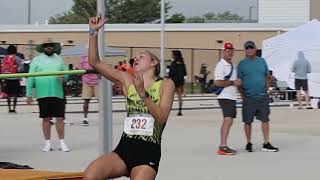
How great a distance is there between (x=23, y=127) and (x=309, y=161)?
750 cm

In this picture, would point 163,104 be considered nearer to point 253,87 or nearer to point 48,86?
point 48,86

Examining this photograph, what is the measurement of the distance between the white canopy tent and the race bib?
22.0 metres

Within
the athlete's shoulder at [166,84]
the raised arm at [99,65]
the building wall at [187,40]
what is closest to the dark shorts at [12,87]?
the raised arm at [99,65]

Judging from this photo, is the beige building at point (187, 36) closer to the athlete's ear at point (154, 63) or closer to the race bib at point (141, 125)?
the athlete's ear at point (154, 63)

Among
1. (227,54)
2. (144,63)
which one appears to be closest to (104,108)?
(144,63)

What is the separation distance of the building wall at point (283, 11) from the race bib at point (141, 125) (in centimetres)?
5818

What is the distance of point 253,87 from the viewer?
41.2ft

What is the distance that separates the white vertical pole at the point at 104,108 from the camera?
21.7ft

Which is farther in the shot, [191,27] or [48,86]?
[191,27]

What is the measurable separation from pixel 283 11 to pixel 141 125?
60.1 metres

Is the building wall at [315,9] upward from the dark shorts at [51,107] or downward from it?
upward

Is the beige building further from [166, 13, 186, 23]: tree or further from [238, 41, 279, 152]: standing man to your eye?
[166, 13, 186, 23]: tree

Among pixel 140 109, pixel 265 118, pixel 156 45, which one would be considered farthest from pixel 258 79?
pixel 156 45

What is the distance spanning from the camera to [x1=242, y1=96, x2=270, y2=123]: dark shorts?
1266cm
